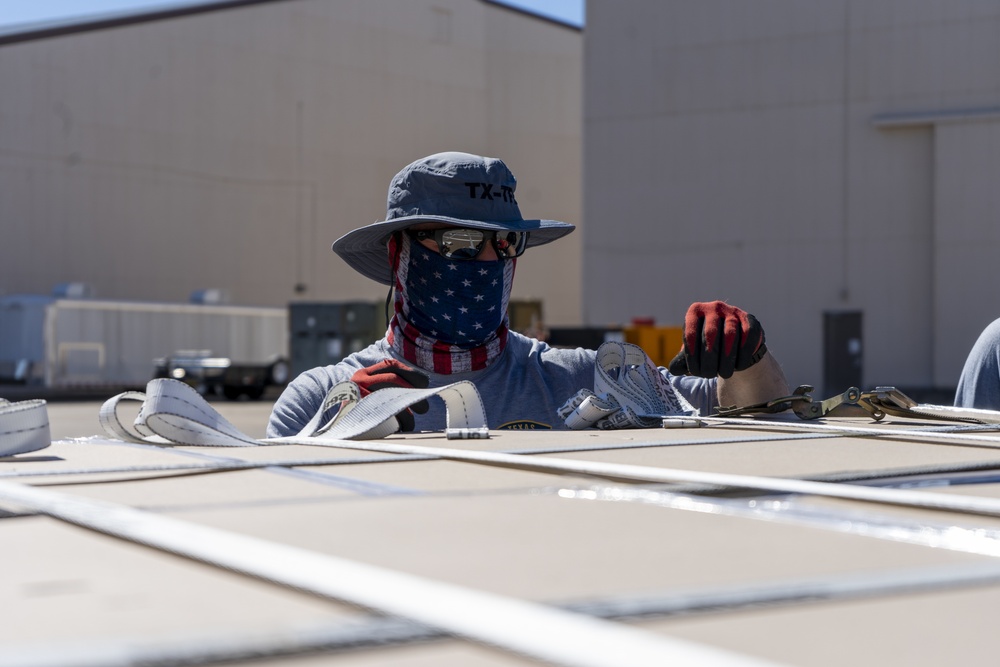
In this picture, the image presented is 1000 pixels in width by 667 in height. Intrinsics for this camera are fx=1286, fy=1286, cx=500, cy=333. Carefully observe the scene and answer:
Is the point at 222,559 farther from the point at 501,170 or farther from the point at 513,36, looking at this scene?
the point at 513,36

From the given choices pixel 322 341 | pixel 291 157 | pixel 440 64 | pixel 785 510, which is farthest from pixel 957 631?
pixel 440 64

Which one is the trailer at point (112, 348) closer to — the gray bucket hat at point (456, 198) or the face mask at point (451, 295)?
the face mask at point (451, 295)

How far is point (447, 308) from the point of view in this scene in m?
3.89

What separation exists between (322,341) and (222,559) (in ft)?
75.3

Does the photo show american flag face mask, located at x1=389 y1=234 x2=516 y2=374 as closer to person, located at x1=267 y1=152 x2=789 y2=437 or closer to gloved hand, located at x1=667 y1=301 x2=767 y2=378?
person, located at x1=267 y1=152 x2=789 y2=437

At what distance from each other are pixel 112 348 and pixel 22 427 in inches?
952

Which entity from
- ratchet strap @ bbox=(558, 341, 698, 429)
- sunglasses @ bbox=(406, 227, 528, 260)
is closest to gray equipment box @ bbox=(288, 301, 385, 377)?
sunglasses @ bbox=(406, 227, 528, 260)

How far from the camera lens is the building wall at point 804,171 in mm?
23594

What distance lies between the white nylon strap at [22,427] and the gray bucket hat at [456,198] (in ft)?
5.66

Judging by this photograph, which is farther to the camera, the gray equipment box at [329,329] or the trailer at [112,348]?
the trailer at [112,348]

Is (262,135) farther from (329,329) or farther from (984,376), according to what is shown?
(984,376)

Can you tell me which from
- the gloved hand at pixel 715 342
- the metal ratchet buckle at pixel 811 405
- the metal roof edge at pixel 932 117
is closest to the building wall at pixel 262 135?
the metal roof edge at pixel 932 117

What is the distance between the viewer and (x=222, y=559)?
3.54ft

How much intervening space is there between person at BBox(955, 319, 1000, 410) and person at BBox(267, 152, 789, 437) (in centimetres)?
84
